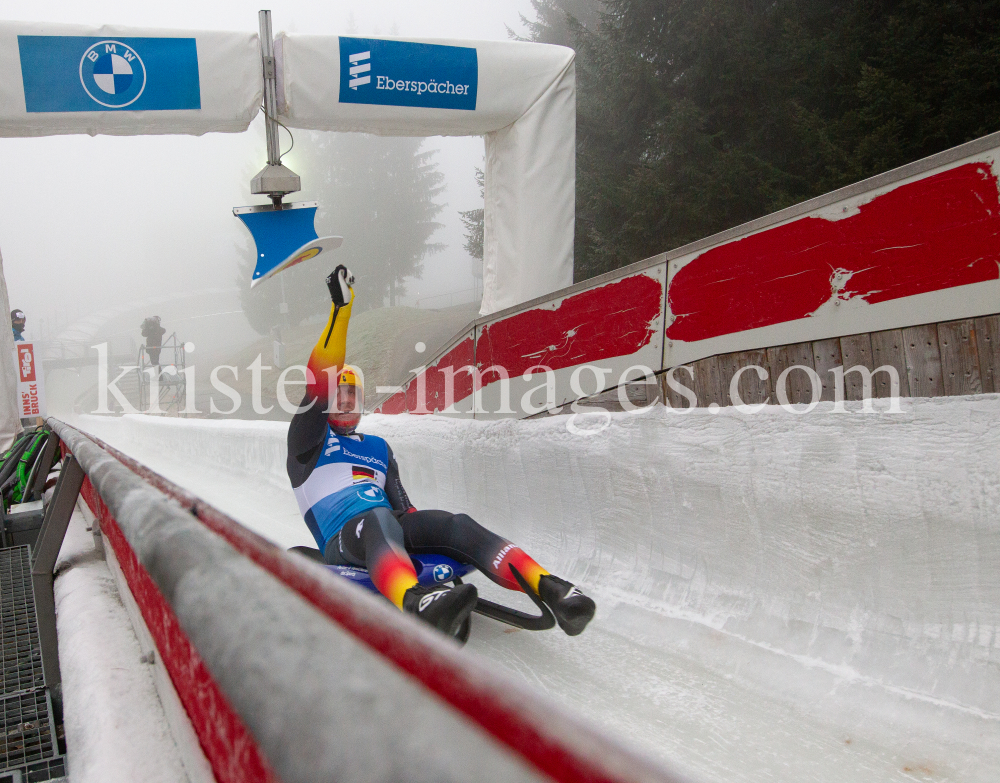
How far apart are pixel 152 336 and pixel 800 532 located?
17275mm

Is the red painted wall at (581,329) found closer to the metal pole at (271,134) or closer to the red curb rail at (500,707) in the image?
the metal pole at (271,134)

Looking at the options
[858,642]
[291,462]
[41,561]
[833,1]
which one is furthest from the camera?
[833,1]

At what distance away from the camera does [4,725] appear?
64.5 inches

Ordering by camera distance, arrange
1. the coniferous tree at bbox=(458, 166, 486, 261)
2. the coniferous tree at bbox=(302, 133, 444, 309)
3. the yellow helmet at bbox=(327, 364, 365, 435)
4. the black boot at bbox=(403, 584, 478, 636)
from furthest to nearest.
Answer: the coniferous tree at bbox=(302, 133, 444, 309)
the coniferous tree at bbox=(458, 166, 486, 261)
the yellow helmet at bbox=(327, 364, 365, 435)
the black boot at bbox=(403, 584, 478, 636)

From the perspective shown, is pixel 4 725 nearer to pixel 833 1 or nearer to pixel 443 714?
pixel 443 714

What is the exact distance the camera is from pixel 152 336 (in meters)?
16.8

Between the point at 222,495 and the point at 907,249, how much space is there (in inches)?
192

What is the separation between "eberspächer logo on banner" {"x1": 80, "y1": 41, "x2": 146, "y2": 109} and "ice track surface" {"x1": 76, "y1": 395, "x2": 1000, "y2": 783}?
313cm

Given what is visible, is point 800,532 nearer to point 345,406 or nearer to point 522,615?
point 522,615

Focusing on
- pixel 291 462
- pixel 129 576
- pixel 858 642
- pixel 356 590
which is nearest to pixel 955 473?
pixel 858 642

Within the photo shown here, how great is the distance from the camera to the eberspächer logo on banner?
12.7ft

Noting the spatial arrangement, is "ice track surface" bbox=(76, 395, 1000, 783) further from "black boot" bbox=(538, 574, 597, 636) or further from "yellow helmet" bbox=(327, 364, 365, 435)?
"yellow helmet" bbox=(327, 364, 365, 435)

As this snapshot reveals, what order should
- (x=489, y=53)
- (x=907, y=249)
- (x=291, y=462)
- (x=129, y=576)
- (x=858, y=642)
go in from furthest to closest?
1. (x=489, y=53)
2. (x=291, y=462)
3. (x=907, y=249)
4. (x=858, y=642)
5. (x=129, y=576)

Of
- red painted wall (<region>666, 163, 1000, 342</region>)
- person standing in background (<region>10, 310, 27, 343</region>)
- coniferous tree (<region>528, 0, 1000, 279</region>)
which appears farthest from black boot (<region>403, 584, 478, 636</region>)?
person standing in background (<region>10, 310, 27, 343</region>)
